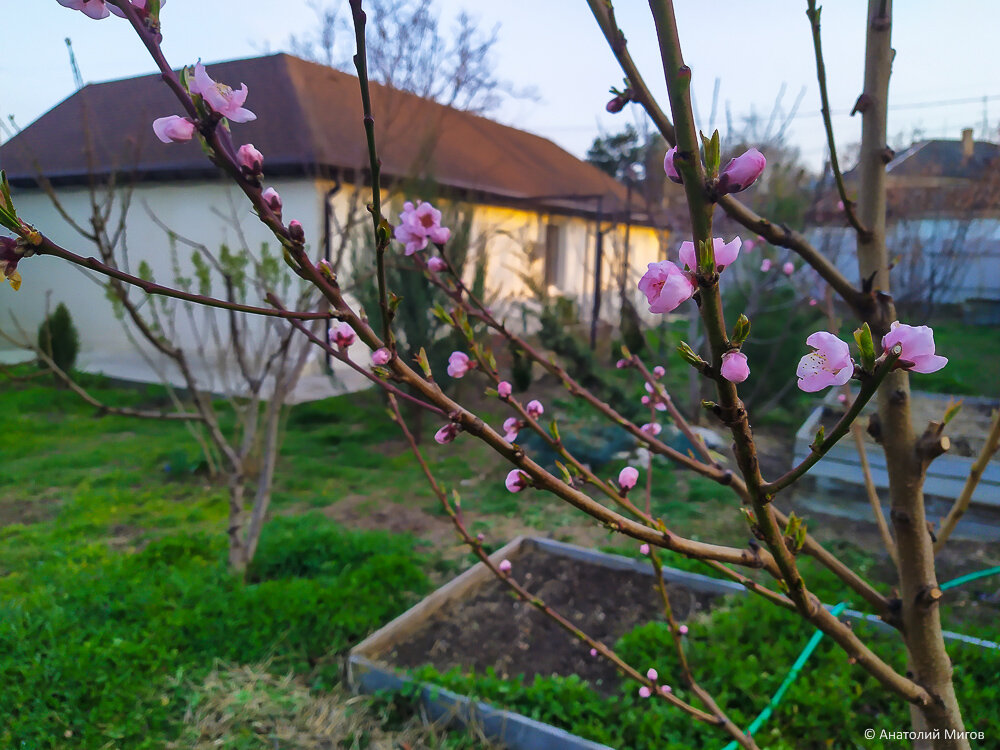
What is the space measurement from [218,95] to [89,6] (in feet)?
0.54

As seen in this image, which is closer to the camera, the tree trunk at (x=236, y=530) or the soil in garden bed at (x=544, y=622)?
the soil in garden bed at (x=544, y=622)

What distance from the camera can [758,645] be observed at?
9.32 ft

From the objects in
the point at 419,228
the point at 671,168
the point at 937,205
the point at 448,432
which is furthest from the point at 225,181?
the point at 937,205

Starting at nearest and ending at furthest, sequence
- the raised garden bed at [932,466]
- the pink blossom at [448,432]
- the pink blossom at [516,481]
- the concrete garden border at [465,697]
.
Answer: the pink blossom at [448,432] → the pink blossom at [516,481] → the concrete garden border at [465,697] → the raised garden bed at [932,466]

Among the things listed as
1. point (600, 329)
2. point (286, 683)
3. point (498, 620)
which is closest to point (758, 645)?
point (498, 620)

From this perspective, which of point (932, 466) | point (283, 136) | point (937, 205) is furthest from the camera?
point (937, 205)

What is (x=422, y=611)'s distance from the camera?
3.16 m

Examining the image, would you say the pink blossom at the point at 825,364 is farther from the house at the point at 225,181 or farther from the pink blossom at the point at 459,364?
the house at the point at 225,181

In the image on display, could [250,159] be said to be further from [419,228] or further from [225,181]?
[225,181]

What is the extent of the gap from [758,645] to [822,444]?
2.61 metres

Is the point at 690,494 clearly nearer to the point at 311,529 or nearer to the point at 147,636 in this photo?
the point at 311,529

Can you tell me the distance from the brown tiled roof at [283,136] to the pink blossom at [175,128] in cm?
299

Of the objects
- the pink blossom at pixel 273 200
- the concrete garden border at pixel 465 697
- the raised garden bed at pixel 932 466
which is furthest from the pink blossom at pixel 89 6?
the raised garden bed at pixel 932 466

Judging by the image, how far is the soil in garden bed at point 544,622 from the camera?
9.34 feet
